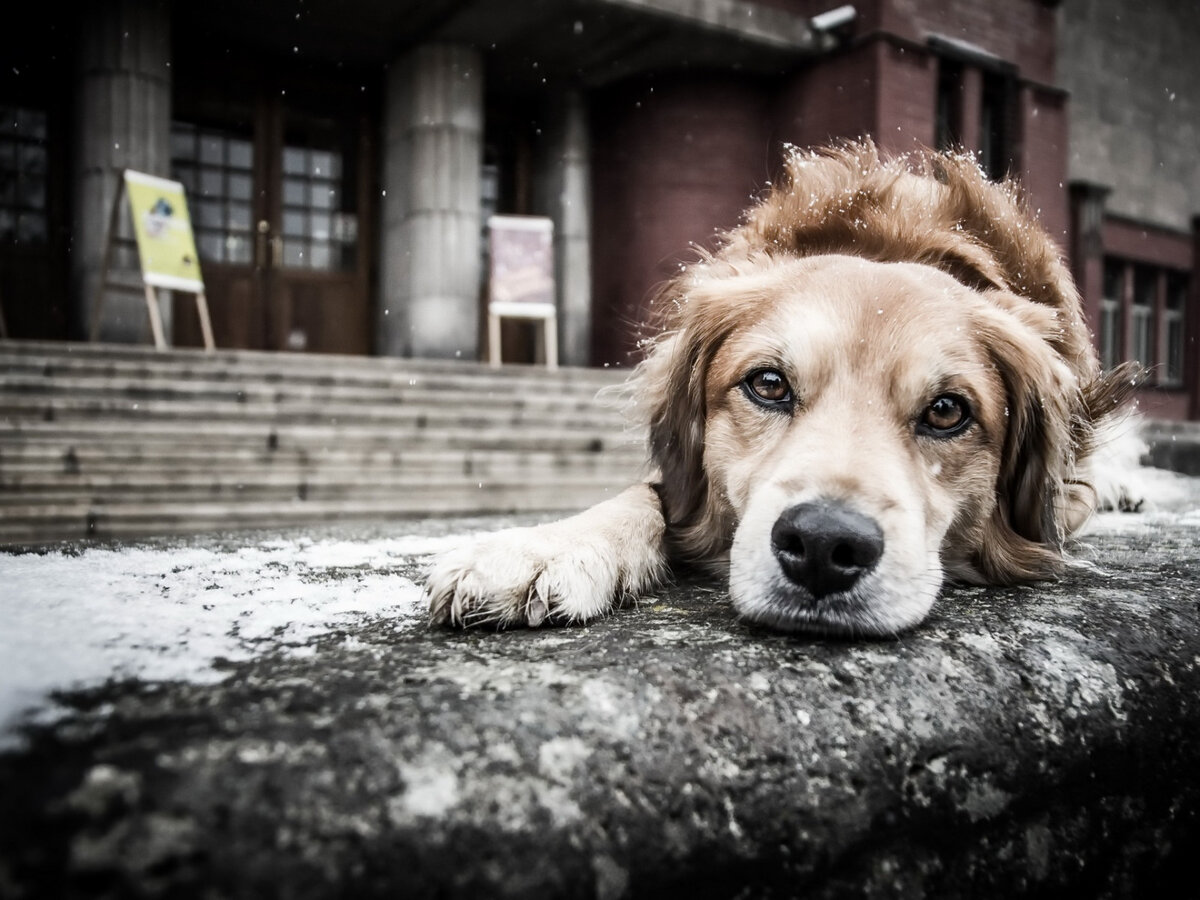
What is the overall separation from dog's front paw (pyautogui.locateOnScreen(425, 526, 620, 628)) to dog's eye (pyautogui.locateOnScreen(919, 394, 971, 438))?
83 centimetres

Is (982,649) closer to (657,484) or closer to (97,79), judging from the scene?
(657,484)

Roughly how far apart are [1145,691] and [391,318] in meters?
11.6

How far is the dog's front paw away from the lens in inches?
59.1

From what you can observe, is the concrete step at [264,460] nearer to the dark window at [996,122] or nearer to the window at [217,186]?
the window at [217,186]

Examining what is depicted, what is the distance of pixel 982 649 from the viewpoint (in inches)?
57.7

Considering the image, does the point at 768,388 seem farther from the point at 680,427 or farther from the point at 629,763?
the point at 629,763

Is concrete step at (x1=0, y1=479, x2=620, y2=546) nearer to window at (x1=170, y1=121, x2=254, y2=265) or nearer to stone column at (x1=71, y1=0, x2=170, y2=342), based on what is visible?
stone column at (x1=71, y1=0, x2=170, y2=342)

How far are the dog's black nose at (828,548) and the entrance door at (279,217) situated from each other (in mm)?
11608

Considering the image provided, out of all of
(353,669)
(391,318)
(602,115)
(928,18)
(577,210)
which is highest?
(928,18)

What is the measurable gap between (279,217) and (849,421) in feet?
38.9

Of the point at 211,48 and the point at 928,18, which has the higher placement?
the point at 928,18

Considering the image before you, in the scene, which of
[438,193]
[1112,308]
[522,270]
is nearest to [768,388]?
[522,270]

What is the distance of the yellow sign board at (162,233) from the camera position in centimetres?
902

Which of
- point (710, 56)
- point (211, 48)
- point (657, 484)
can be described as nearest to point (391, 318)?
point (211, 48)
